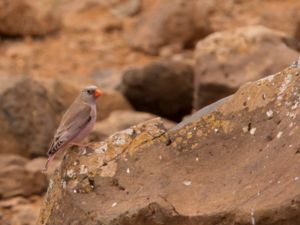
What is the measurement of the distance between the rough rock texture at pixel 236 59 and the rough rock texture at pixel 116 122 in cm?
65

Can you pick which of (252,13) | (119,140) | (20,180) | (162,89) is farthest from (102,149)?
(252,13)

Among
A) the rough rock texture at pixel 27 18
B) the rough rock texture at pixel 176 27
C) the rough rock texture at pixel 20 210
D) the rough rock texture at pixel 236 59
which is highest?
the rough rock texture at pixel 236 59

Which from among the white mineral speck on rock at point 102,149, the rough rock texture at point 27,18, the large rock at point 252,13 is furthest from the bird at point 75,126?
the rough rock texture at point 27,18

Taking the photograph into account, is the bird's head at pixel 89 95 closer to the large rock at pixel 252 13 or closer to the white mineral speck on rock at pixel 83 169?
the white mineral speck on rock at pixel 83 169

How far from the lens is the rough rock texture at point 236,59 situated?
13602 millimetres

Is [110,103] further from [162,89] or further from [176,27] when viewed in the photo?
[176,27]

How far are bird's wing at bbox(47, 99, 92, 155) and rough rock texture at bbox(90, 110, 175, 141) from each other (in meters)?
4.03

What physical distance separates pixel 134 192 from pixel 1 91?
20.0 feet

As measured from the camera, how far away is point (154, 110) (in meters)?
15.2

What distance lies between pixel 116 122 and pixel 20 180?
1724 mm

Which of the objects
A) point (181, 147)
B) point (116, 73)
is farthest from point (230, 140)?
point (116, 73)

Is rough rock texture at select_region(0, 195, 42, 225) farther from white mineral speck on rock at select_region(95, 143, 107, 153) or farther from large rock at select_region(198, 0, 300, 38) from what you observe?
large rock at select_region(198, 0, 300, 38)

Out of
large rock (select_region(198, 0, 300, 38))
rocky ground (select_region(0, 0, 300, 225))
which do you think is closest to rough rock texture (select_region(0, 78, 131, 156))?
rocky ground (select_region(0, 0, 300, 225))

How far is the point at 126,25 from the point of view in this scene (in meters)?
20.4
